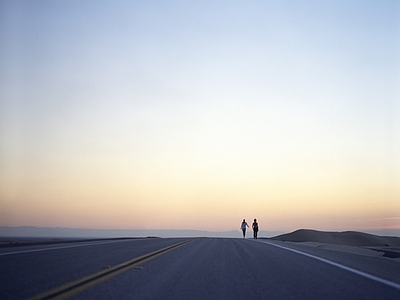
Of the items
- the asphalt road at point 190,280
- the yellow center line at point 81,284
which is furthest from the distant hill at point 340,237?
the yellow center line at point 81,284

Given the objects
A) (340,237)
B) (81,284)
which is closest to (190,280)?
(81,284)

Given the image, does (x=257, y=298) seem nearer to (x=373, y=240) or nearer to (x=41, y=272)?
(x=41, y=272)

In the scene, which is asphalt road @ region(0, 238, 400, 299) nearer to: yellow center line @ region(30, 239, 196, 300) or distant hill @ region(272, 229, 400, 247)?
yellow center line @ region(30, 239, 196, 300)

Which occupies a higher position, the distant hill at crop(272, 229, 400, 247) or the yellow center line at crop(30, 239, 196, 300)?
the distant hill at crop(272, 229, 400, 247)

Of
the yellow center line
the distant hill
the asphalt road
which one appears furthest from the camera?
the distant hill

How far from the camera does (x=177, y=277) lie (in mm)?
9352

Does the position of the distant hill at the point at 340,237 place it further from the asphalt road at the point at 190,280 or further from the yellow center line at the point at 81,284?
the yellow center line at the point at 81,284

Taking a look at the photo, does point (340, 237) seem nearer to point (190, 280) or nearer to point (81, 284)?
point (190, 280)

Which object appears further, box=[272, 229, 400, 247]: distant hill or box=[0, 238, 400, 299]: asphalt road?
box=[272, 229, 400, 247]: distant hill

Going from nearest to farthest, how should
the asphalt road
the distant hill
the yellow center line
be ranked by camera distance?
the yellow center line, the asphalt road, the distant hill

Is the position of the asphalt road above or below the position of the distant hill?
below

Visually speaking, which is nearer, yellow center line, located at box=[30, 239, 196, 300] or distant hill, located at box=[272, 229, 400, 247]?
yellow center line, located at box=[30, 239, 196, 300]

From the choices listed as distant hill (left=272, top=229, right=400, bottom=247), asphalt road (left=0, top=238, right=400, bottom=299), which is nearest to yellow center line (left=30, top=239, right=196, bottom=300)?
asphalt road (left=0, top=238, right=400, bottom=299)

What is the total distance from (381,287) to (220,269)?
3624 millimetres
